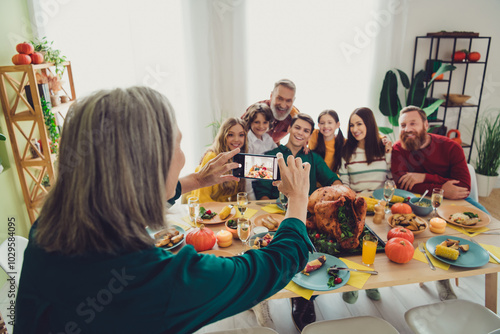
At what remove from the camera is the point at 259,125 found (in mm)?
2602

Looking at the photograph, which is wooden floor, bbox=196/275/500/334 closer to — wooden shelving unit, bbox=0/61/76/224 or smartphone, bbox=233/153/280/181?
smartphone, bbox=233/153/280/181

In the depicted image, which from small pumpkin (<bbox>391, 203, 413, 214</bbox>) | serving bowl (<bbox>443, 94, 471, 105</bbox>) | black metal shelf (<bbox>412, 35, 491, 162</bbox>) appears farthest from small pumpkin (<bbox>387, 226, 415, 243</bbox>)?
serving bowl (<bbox>443, 94, 471, 105</bbox>)

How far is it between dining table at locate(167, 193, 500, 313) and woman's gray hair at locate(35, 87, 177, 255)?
1.40 ft

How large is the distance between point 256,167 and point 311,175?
92 centimetres

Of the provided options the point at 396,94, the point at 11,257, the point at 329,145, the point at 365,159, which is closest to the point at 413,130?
the point at 365,159

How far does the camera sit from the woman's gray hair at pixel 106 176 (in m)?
0.65

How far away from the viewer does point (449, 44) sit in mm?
3697

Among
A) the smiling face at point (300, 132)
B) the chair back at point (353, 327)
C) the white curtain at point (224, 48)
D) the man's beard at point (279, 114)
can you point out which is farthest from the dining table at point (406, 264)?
the white curtain at point (224, 48)

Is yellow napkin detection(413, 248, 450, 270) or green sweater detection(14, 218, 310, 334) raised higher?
green sweater detection(14, 218, 310, 334)

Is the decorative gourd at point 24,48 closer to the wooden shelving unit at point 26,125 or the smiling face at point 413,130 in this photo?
the wooden shelving unit at point 26,125

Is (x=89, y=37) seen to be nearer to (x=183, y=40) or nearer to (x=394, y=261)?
(x=183, y=40)

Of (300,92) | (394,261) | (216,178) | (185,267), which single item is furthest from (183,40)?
(185,267)

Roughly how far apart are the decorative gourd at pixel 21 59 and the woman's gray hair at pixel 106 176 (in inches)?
84.9

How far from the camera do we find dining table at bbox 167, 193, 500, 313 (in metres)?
1.37
